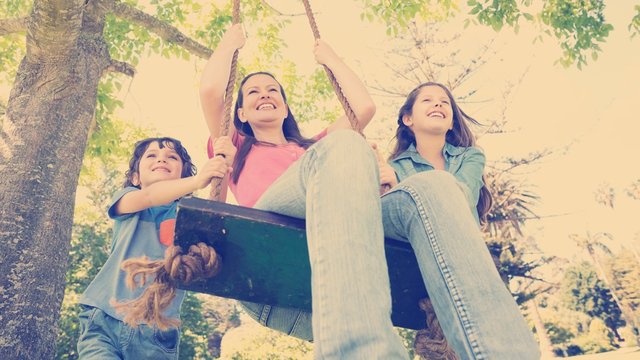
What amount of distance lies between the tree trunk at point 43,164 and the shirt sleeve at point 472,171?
2.35 m

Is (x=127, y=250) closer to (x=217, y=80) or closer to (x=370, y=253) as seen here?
(x=217, y=80)

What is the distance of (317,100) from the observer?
7500 millimetres

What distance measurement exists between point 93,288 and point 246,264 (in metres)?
1.11

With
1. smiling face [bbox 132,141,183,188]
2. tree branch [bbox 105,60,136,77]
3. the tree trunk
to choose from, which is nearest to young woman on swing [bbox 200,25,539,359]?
smiling face [bbox 132,141,183,188]

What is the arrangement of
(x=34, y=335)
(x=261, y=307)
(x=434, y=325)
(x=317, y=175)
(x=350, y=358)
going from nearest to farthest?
(x=350, y=358) → (x=317, y=175) → (x=434, y=325) → (x=261, y=307) → (x=34, y=335)

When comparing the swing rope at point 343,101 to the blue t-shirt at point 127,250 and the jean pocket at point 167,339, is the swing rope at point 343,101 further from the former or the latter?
the jean pocket at point 167,339

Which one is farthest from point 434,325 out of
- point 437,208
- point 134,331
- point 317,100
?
point 317,100

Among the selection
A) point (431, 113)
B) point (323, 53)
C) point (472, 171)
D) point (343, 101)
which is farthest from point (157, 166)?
point (472, 171)

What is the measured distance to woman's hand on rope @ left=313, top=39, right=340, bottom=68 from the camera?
2.73 m

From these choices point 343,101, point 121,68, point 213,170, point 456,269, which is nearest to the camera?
point 456,269

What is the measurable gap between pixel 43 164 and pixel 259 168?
58.9 inches

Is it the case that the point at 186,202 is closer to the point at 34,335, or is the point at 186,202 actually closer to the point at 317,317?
the point at 317,317

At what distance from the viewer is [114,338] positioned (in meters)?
2.32

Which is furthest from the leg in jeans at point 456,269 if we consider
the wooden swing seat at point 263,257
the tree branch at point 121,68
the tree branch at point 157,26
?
the tree branch at point 157,26
